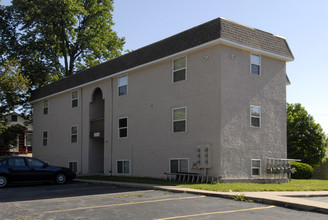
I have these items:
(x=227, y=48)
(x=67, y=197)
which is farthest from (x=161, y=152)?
(x=67, y=197)

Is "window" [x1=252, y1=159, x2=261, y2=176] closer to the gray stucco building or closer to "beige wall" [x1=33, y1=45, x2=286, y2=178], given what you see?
the gray stucco building

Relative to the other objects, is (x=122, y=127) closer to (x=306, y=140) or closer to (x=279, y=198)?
(x=279, y=198)

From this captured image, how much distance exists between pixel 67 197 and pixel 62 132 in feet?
54.9

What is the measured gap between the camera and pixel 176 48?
19922 mm

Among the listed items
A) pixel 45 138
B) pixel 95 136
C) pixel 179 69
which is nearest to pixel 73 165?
pixel 95 136

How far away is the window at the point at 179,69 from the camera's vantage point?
20.0m

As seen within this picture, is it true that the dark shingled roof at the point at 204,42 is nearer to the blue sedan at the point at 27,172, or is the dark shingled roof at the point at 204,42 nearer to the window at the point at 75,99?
the window at the point at 75,99

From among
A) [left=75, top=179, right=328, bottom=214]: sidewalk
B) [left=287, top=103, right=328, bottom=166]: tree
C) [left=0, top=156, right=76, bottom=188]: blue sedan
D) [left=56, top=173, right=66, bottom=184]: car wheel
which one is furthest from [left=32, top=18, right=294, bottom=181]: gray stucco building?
[left=287, top=103, right=328, bottom=166]: tree

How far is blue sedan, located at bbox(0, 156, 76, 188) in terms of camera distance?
1895 centimetres

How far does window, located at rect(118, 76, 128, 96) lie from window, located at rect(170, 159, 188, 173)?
234 inches

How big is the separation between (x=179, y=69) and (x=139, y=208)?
10485 millimetres

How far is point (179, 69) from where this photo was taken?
20.2 metres

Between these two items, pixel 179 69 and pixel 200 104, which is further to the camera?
pixel 179 69

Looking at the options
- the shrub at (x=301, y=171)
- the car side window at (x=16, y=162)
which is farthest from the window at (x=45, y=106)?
the shrub at (x=301, y=171)
